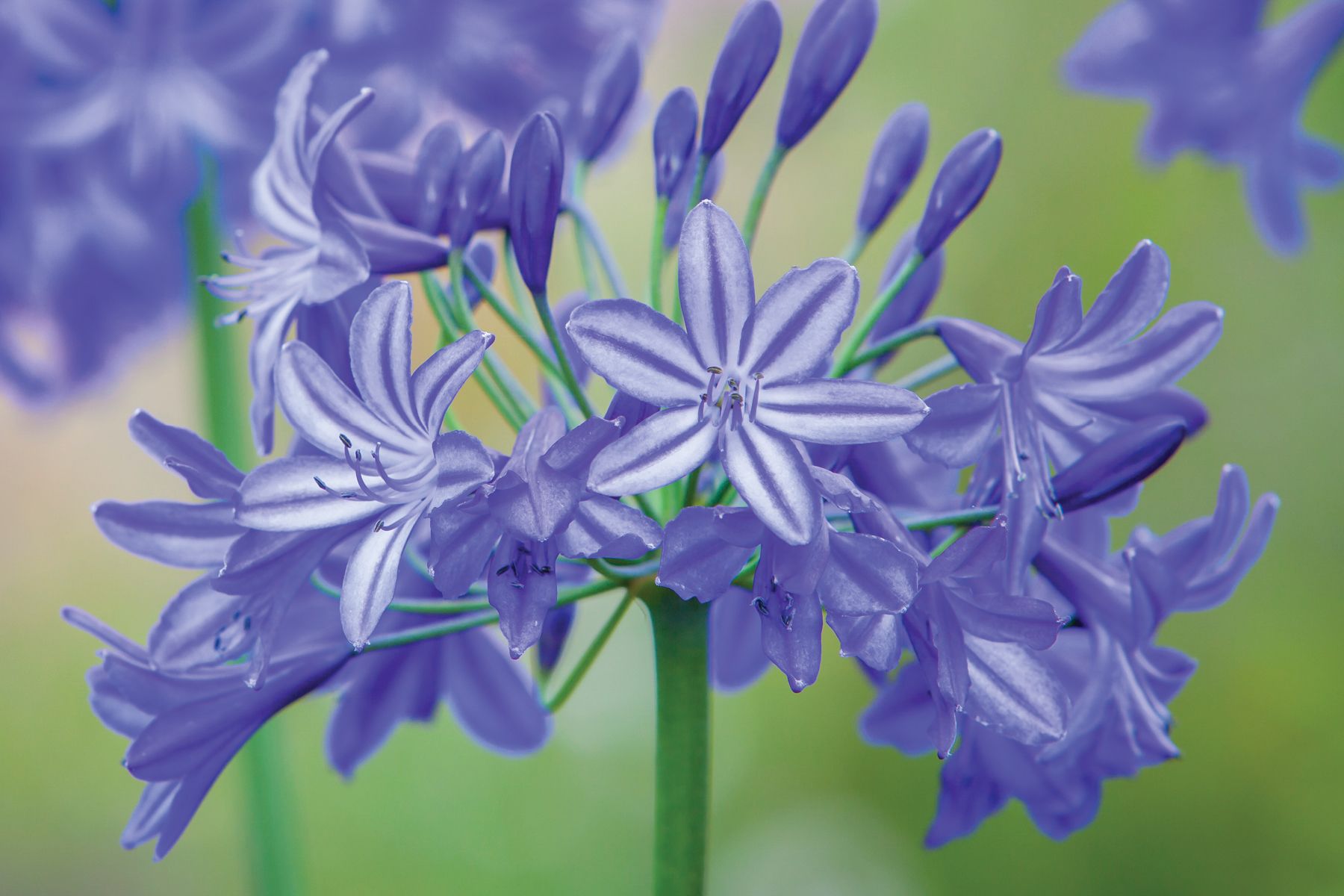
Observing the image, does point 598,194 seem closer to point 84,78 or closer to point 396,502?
point 84,78

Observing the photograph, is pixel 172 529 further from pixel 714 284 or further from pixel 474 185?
pixel 714 284

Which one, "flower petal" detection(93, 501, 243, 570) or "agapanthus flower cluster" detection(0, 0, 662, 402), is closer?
"flower petal" detection(93, 501, 243, 570)

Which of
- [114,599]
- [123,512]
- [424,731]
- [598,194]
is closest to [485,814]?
[424,731]

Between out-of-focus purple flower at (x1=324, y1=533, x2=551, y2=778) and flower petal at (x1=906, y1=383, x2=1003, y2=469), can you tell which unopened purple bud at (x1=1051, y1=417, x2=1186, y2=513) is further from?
out-of-focus purple flower at (x1=324, y1=533, x2=551, y2=778)

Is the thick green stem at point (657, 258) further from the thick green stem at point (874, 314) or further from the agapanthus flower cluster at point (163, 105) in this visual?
the agapanthus flower cluster at point (163, 105)

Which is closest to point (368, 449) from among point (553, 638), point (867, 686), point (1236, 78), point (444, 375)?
point (444, 375)

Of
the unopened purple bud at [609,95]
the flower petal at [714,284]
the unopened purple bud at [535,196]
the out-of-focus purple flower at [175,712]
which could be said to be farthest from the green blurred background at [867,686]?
the flower petal at [714,284]

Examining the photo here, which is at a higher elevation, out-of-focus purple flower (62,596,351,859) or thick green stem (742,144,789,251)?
thick green stem (742,144,789,251)

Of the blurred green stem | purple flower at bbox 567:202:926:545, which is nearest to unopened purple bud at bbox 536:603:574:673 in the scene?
purple flower at bbox 567:202:926:545
